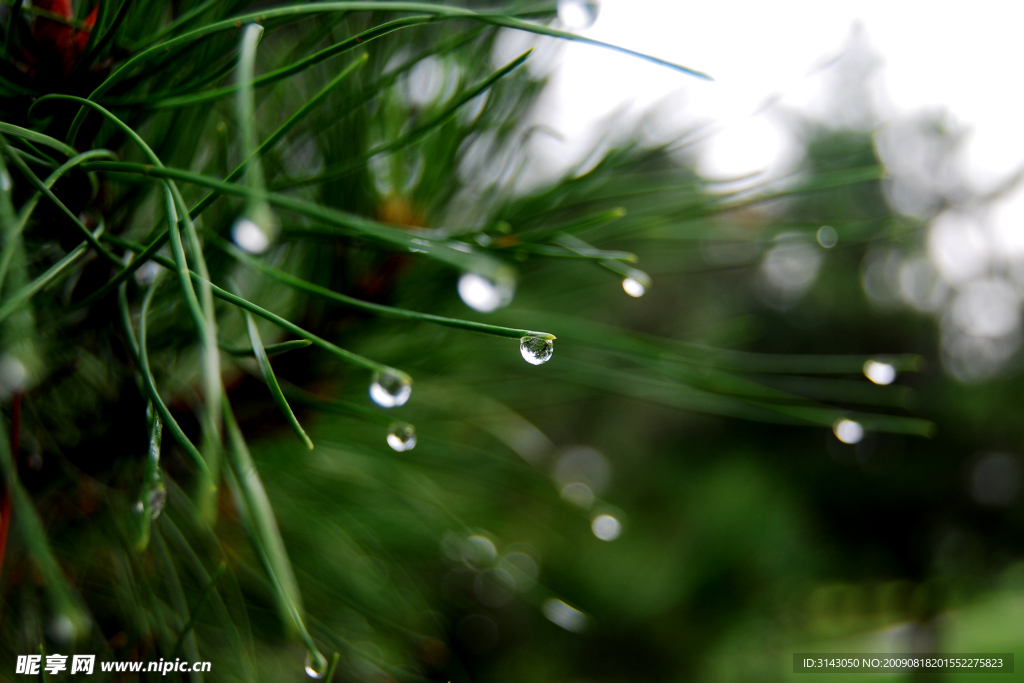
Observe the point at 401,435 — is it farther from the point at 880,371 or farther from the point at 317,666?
the point at 880,371

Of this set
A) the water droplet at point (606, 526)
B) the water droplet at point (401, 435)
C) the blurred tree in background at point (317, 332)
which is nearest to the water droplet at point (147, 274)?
the blurred tree in background at point (317, 332)

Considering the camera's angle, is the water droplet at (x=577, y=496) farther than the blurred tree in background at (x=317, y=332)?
Yes

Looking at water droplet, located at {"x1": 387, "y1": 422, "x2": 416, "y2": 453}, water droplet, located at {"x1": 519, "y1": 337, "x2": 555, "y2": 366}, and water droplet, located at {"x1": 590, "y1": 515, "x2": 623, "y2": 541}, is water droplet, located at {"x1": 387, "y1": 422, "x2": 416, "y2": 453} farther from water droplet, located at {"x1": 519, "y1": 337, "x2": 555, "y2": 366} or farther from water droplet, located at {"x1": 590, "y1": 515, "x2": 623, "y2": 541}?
water droplet, located at {"x1": 590, "y1": 515, "x2": 623, "y2": 541}

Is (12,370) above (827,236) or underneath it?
underneath

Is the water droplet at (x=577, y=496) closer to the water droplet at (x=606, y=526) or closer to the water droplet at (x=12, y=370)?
the water droplet at (x=606, y=526)

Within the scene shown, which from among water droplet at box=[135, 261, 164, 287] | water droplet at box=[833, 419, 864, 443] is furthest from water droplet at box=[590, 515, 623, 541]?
water droplet at box=[135, 261, 164, 287]

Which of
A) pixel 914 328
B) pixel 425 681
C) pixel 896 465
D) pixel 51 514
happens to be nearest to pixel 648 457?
pixel 896 465

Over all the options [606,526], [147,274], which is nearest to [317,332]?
[147,274]

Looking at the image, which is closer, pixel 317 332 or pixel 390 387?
pixel 390 387
